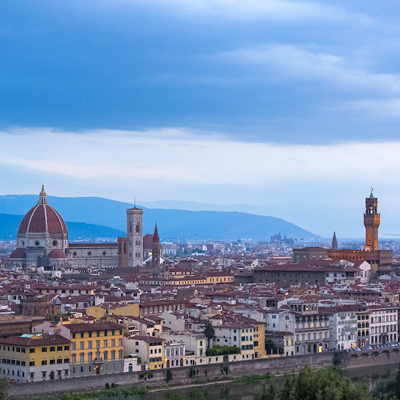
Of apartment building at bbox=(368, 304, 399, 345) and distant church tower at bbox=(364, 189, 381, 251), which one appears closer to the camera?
apartment building at bbox=(368, 304, 399, 345)

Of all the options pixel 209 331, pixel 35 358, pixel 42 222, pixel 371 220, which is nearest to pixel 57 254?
pixel 42 222

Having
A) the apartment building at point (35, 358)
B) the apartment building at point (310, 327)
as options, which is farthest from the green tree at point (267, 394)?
the apartment building at point (310, 327)

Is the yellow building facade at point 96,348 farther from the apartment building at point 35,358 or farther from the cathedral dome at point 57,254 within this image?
the cathedral dome at point 57,254

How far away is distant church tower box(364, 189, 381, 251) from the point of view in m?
115

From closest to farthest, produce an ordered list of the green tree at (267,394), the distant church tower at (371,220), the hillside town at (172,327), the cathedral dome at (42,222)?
the green tree at (267,394) → the hillside town at (172,327) → the distant church tower at (371,220) → the cathedral dome at (42,222)

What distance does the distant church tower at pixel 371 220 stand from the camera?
11494 centimetres

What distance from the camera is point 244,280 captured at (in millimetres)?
94500

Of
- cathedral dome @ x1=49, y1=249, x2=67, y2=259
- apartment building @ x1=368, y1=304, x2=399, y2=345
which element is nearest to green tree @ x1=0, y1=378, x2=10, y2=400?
apartment building @ x1=368, y1=304, x2=399, y2=345

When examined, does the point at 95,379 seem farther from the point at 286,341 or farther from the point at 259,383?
the point at 286,341

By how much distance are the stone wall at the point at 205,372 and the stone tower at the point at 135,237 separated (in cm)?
7383

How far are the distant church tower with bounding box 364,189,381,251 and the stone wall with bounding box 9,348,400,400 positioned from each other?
2418 inches

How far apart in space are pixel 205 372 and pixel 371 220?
73479 millimetres

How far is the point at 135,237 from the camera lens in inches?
4973

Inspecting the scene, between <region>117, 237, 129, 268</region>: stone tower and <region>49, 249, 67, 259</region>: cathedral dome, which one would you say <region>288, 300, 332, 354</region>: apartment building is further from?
<region>117, 237, 129, 268</region>: stone tower
